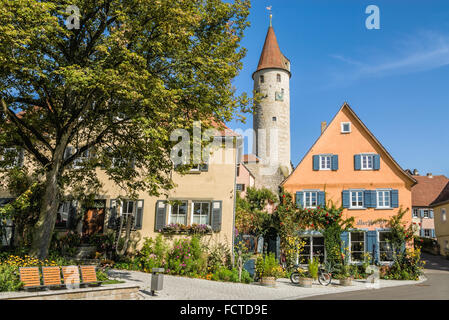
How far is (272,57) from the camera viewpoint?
4866 cm

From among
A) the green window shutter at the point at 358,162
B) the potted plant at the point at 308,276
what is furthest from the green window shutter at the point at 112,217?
the green window shutter at the point at 358,162

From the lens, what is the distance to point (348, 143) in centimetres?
2406

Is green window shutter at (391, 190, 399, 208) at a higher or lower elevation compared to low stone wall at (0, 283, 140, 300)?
higher

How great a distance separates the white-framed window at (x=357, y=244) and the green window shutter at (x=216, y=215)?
8.28 m

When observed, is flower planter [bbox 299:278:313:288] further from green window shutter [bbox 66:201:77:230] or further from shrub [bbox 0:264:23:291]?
green window shutter [bbox 66:201:77:230]

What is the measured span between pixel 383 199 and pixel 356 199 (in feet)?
4.98

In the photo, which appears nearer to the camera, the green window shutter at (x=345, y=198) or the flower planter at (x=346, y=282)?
the flower planter at (x=346, y=282)

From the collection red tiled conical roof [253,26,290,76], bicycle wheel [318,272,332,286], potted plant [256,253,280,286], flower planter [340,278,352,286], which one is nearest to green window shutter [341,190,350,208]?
flower planter [340,278,352,286]

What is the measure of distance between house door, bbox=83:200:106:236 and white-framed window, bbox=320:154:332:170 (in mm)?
12960

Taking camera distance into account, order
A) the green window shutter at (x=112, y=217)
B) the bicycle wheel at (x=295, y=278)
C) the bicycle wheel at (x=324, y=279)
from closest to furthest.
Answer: the bicycle wheel at (x=324, y=279) < the bicycle wheel at (x=295, y=278) < the green window shutter at (x=112, y=217)

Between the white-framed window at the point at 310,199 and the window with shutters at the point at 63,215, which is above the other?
the white-framed window at the point at 310,199

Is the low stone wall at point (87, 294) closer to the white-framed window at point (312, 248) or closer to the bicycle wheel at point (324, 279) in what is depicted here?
the bicycle wheel at point (324, 279)

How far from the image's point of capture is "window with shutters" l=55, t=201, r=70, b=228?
2062 centimetres

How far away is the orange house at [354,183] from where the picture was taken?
72.9 ft
